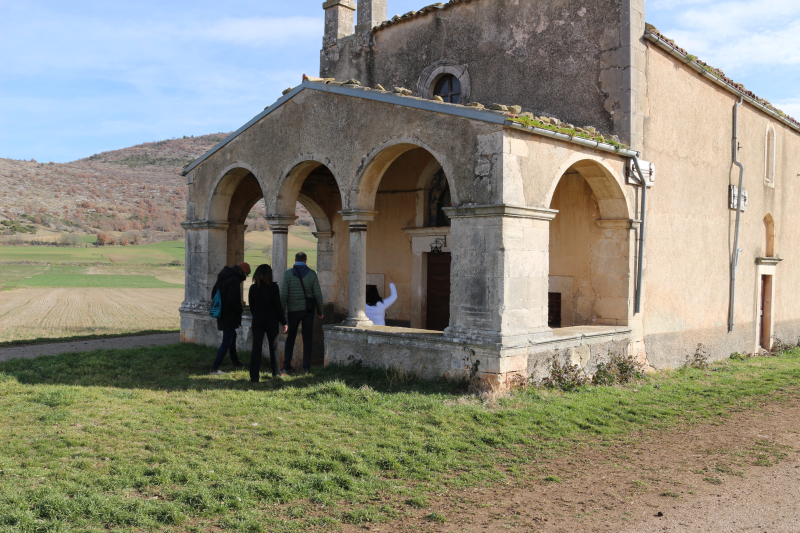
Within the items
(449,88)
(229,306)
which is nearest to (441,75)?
(449,88)

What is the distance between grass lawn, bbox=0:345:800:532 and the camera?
4.47 metres

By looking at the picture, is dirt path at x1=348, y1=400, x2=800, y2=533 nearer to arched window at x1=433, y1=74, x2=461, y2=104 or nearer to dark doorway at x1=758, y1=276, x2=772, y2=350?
arched window at x1=433, y1=74, x2=461, y2=104

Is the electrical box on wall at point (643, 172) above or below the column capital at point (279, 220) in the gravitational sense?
above

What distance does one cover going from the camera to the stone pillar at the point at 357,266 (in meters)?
9.44

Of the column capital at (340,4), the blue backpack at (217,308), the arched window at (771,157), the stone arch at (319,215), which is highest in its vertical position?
the column capital at (340,4)

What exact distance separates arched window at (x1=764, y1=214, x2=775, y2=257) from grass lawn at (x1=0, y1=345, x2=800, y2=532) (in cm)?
644

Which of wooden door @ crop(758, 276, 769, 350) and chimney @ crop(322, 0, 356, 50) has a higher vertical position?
chimney @ crop(322, 0, 356, 50)

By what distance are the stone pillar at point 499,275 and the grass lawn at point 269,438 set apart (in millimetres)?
771

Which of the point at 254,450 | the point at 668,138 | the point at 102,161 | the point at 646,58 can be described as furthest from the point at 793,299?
the point at 102,161

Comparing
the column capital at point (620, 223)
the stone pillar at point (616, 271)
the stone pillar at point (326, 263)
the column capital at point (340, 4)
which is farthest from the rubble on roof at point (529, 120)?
the column capital at point (340, 4)

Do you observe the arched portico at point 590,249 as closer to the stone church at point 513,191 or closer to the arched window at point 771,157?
the stone church at point 513,191

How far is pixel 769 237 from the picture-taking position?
1490 cm

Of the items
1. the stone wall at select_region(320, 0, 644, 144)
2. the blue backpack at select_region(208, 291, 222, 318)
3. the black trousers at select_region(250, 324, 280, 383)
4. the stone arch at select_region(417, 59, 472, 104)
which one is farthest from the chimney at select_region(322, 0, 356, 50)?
the black trousers at select_region(250, 324, 280, 383)

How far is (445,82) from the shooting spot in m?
12.6
